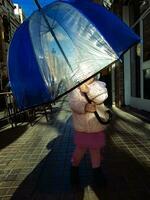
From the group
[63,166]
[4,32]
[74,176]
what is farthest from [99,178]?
[4,32]

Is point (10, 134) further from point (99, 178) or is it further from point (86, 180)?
point (99, 178)

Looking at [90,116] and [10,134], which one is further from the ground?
[90,116]

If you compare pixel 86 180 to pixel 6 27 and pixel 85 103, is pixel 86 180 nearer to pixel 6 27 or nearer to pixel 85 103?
pixel 85 103

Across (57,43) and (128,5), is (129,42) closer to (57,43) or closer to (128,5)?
(57,43)

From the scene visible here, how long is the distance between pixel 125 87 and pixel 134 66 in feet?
3.60

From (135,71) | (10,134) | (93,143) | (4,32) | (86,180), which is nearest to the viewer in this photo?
(93,143)

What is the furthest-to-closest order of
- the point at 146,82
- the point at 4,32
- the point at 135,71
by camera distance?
the point at 4,32 < the point at 135,71 < the point at 146,82

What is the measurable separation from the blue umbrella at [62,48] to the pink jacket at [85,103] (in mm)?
709

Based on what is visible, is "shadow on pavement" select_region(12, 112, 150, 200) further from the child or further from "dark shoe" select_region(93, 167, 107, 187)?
the child

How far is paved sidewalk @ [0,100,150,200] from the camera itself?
4719mm

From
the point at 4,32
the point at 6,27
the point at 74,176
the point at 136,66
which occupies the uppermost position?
the point at 6,27

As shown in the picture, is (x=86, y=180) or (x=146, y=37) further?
(x=146, y=37)

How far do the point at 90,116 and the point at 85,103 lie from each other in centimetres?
19

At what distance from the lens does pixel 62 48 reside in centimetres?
390
